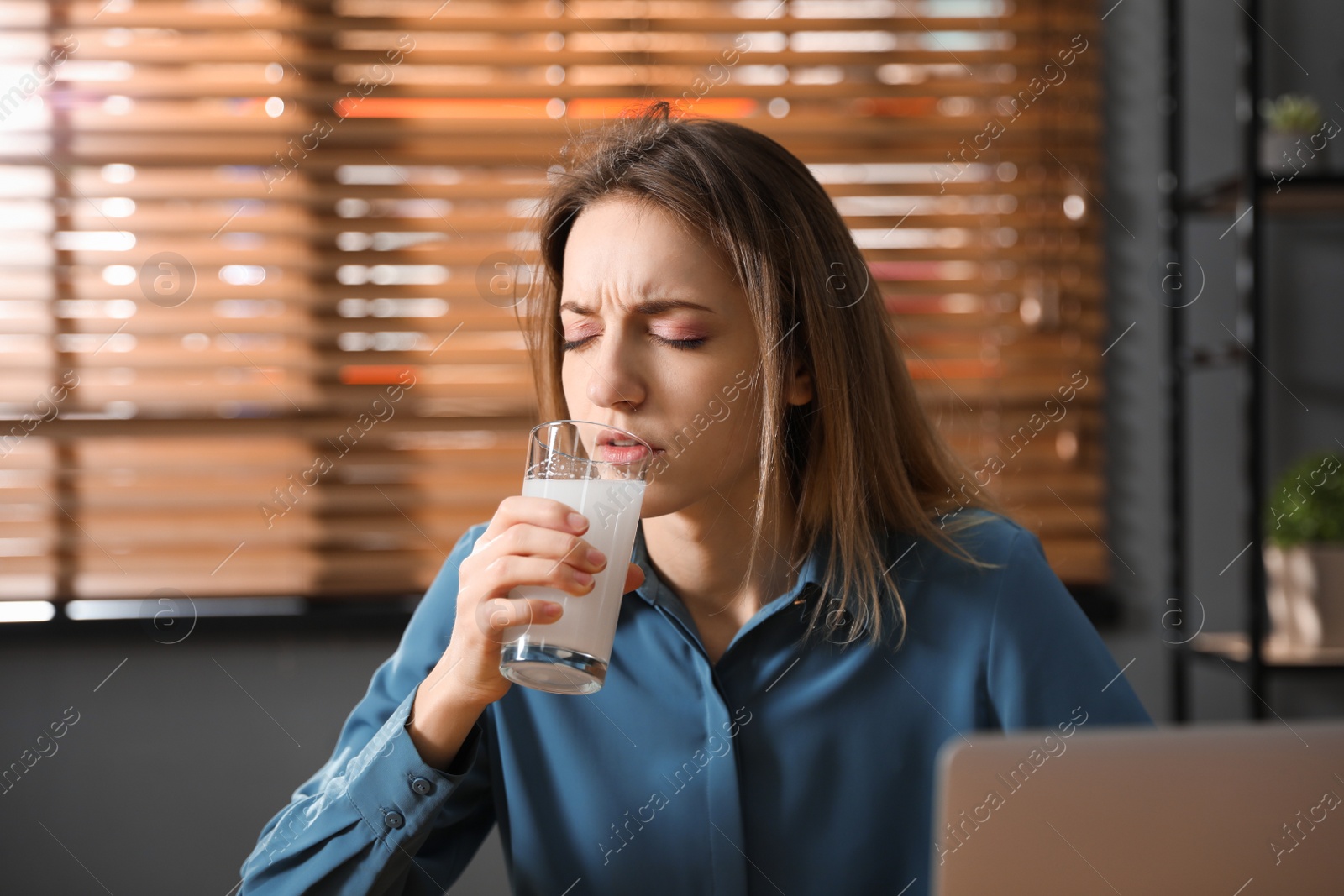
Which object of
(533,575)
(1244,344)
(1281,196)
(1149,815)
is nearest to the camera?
(1149,815)

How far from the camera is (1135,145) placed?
6.72 ft

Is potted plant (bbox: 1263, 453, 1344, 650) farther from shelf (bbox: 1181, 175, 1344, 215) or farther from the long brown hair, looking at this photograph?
the long brown hair

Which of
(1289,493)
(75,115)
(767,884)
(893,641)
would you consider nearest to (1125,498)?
(1289,493)

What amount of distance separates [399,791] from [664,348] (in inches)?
19.3

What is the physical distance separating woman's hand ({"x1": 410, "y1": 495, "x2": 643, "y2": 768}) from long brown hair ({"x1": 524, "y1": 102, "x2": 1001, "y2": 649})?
0.29 meters

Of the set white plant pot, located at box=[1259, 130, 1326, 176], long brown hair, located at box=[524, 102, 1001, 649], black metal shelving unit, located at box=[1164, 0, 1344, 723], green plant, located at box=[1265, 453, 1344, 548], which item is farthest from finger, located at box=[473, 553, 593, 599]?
white plant pot, located at box=[1259, 130, 1326, 176]

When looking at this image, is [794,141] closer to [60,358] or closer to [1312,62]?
[1312,62]

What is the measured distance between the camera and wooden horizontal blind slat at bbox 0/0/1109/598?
1.93 m

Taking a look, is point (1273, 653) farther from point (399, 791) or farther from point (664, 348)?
point (399, 791)

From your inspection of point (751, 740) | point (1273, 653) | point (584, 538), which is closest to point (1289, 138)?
point (1273, 653)

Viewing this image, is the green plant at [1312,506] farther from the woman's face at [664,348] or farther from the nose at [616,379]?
the nose at [616,379]

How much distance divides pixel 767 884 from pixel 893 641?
0.91 ft

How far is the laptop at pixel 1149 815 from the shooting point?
0.59 m

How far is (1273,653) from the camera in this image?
5.92ft
